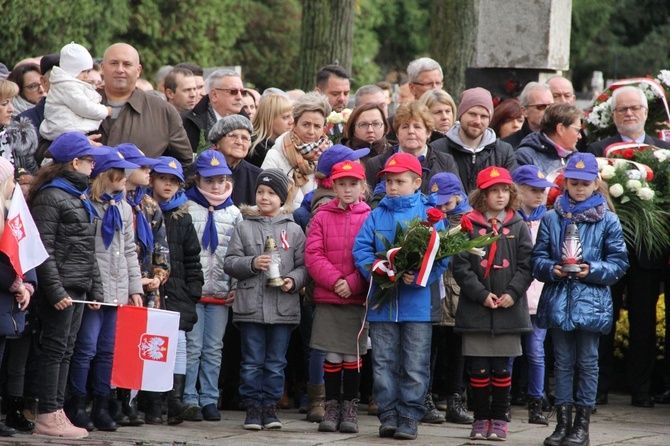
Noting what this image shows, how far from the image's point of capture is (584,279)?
8.48 metres

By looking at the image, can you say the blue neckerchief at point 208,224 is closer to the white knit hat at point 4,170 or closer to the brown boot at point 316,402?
the brown boot at point 316,402

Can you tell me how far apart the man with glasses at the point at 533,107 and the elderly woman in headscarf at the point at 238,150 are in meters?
2.69

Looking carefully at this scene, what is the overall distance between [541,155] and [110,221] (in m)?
3.95

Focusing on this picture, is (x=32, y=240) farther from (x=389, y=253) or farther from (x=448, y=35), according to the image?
(x=448, y=35)

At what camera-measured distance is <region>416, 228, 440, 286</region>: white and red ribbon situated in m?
8.31

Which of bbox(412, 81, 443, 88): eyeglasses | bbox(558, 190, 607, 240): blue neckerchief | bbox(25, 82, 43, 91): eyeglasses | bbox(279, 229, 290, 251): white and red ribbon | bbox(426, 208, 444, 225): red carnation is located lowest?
bbox(279, 229, 290, 251): white and red ribbon

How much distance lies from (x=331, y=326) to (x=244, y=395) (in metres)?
0.82

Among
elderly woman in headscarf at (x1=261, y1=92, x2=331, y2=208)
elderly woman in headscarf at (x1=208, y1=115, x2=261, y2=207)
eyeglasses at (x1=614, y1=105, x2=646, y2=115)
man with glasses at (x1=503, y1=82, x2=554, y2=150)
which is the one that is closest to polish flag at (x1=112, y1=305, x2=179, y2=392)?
elderly woman in headscarf at (x1=208, y1=115, x2=261, y2=207)

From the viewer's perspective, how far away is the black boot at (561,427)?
27.9 feet

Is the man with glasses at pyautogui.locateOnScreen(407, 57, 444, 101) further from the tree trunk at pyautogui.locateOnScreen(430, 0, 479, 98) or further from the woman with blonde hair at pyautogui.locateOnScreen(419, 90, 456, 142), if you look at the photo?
the tree trunk at pyautogui.locateOnScreen(430, 0, 479, 98)

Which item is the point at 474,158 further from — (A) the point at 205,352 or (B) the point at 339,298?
(A) the point at 205,352

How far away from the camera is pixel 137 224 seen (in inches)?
348

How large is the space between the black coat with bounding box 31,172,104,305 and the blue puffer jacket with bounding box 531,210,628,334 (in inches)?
119

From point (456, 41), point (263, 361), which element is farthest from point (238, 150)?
point (456, 41)
